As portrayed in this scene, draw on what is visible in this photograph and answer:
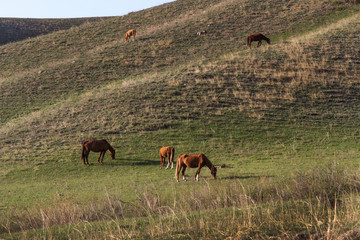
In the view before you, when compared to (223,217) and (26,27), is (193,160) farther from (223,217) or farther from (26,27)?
(26,27)

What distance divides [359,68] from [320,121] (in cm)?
1360

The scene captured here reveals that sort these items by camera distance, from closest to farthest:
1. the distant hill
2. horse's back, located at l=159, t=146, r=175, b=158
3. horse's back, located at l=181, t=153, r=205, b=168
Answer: horse's back, located at l=181, t=153, r=205, b=168 < horse's back, located at l=159, t=146, r=175, b=158 < the distant hill

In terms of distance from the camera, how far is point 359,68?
37250mm

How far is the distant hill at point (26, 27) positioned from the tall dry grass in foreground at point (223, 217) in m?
83.6

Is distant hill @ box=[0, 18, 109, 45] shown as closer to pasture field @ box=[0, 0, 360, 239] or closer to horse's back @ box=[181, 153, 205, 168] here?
pasture field @ box=[0, 0, 360, 239]

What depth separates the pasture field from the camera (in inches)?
401

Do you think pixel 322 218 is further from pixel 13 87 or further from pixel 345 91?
pixel 13 87

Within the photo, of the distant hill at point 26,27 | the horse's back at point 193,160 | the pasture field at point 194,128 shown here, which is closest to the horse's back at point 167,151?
the pasture field at point 194,128

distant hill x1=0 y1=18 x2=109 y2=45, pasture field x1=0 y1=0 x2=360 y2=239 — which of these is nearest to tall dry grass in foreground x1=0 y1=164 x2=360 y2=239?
pasture field x1=0 y1=0 x2=360 y2=239

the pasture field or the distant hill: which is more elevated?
the distant hill

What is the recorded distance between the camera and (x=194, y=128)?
87.1 ft

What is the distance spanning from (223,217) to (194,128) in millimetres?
16931

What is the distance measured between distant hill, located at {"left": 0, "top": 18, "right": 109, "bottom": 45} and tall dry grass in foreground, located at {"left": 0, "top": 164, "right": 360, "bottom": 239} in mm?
83622

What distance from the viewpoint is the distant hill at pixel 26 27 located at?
86.9 m
